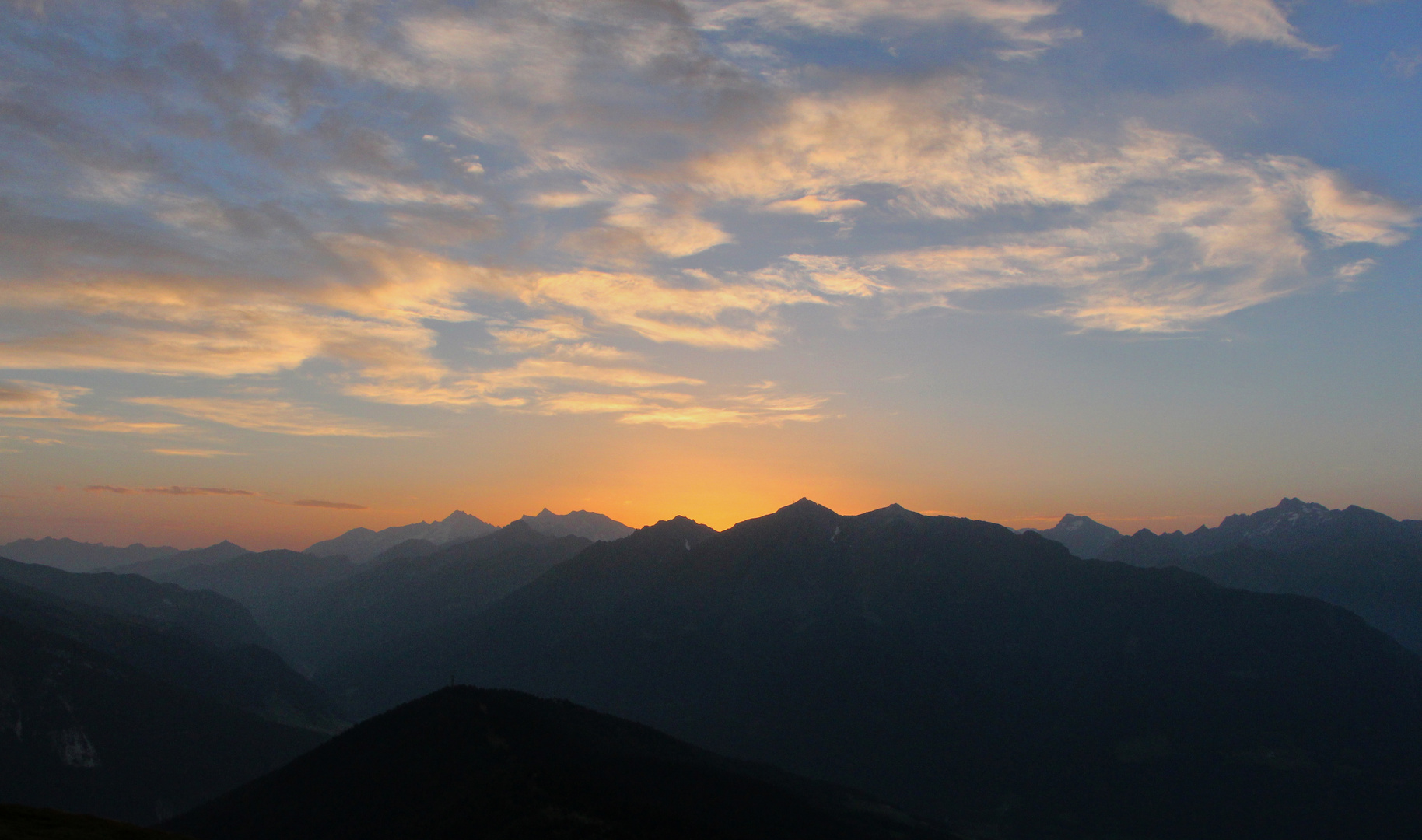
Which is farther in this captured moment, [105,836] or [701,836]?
[701,836]

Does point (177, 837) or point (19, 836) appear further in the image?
point (177, 837)

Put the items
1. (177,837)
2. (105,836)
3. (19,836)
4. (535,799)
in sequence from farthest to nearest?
1. (535,799)
2. (177,837)
3. (105,836)
4. (19,836)

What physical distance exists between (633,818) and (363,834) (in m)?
62.8

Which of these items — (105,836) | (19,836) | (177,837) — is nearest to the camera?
(19,836)

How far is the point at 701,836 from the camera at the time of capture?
194m

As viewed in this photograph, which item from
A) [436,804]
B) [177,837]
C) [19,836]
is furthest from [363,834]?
[19,836]

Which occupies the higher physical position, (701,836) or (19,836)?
(19,836)

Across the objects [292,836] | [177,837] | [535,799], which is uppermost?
[177,837]

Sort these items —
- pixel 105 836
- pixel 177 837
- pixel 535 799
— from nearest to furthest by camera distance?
pixel 105 836 < pixel 177 837 < pixel 535 799

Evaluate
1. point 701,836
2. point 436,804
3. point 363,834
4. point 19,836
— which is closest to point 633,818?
point 701,836

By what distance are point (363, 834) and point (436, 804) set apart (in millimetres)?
17218

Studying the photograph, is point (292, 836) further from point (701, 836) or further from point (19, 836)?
point (19, 836)

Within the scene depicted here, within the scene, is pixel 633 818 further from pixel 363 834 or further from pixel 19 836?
pixel 19 836

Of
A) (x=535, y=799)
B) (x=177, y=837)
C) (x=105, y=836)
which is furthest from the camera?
(x=535, y=799)
